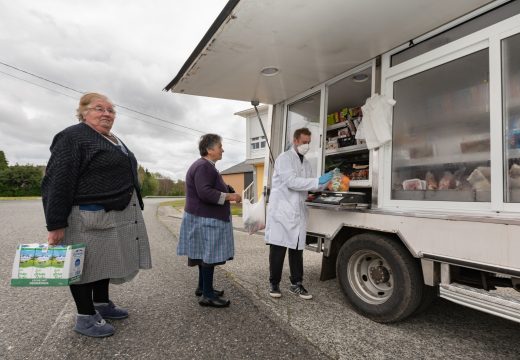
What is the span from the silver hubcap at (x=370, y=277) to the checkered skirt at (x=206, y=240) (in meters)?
1.25

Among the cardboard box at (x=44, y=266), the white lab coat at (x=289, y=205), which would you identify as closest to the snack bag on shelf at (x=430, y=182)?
the white lab coat at (x=289, y=205)

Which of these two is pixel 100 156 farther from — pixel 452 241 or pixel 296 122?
pixel 296 122

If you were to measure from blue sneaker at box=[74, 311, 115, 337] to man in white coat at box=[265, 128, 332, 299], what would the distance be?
5.50 feet

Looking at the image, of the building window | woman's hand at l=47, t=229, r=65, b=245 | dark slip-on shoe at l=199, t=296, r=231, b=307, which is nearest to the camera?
woman's hand at l=47, t=229, r=65, b=245

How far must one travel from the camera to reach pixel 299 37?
312cm

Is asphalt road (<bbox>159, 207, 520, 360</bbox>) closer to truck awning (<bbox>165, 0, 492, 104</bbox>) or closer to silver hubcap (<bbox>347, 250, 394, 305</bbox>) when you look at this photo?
silver hubcap (<bbox>347, 250, 394, 305</bbox>)

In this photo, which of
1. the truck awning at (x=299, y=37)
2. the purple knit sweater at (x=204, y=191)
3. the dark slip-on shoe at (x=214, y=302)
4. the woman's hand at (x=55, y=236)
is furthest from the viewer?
the dark slip-on shoe at (x=214, y=302)

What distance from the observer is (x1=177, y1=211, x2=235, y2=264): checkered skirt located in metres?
3.14

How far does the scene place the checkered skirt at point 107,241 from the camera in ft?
8.13

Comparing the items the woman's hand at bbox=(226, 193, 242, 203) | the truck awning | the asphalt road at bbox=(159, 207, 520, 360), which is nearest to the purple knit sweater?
the woman's hand at bbox=(226, 193, 242, 203)

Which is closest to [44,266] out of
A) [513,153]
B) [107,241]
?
[107,241]

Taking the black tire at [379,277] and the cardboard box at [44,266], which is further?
the black tire at [379,277]

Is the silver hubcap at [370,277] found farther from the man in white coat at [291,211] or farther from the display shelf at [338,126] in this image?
the display shelf at [338,126]

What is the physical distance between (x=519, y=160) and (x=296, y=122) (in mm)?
2978
